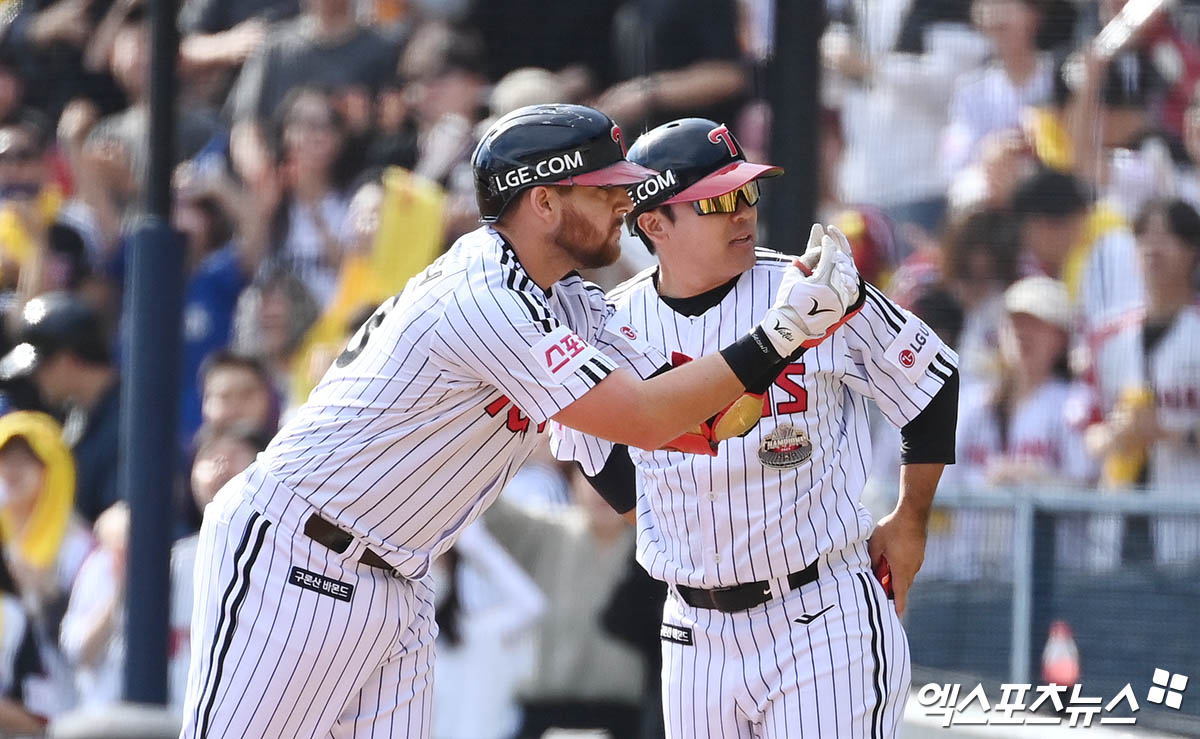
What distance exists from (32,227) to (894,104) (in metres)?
4.31

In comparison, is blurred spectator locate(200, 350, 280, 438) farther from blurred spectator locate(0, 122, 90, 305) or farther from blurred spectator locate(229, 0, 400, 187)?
blurred spectator locate(0, 122, 90, 305)

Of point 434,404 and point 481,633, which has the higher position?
point 434,404

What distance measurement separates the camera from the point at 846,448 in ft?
13.0

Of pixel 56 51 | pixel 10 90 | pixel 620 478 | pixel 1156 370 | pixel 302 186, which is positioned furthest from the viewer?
pixel 10 90

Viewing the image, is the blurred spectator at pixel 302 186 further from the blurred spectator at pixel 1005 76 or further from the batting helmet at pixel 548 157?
the batting helmet at pixel 548 157

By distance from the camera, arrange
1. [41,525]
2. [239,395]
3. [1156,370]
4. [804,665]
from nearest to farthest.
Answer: [804,665]
[1156,370]
[239,395]
[41,525]

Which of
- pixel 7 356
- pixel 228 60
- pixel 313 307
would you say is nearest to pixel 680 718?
pixel 313 307

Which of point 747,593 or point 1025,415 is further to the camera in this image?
point 1025,415

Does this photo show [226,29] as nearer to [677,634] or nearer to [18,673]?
[18,673]

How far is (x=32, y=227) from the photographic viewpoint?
827 centimetres

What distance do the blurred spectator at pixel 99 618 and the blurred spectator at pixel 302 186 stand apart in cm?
146

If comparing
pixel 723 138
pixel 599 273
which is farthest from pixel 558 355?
pixel 599 273

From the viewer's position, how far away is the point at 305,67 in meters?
7.72

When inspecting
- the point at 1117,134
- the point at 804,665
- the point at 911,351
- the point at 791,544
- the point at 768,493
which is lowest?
the point at 804,665
